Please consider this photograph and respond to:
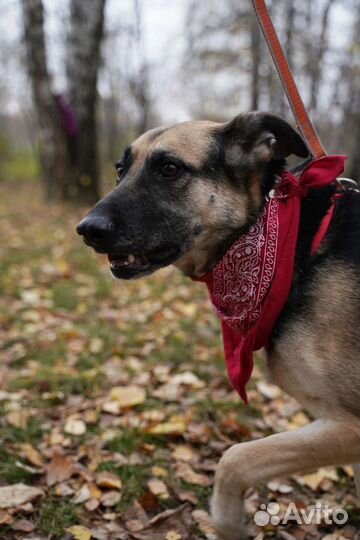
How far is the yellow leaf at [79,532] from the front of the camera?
97.0 inches

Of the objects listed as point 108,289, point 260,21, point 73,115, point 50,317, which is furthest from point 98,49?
point 260,21

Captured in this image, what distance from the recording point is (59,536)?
98.0 inches

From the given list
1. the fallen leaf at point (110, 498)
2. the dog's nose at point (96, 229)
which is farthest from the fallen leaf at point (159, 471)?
the dog's nose at point (96, 229)

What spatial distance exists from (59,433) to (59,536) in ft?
3.10

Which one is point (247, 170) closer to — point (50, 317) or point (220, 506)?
point (220, 506)

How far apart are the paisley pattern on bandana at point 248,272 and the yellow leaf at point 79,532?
50.1 inches

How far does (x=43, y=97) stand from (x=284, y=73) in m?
10.7

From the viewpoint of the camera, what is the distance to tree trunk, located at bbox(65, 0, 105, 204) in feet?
36.4

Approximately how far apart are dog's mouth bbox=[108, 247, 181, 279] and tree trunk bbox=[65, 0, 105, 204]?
983cm

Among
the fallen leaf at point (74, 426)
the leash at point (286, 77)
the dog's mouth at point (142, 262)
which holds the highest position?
the leash at point (286, 77)

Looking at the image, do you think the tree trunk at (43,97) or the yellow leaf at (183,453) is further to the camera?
the tree trunk at (43,97)

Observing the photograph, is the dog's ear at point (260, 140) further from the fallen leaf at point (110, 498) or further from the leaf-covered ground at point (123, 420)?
the fallen leaf at point (110, 498)

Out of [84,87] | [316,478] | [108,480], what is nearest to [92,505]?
[108,480]

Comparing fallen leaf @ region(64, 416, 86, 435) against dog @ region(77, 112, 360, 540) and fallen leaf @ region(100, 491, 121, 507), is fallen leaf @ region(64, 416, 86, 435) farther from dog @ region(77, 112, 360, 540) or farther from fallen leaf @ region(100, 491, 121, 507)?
dog @ region(77, 112, 360, 540)
